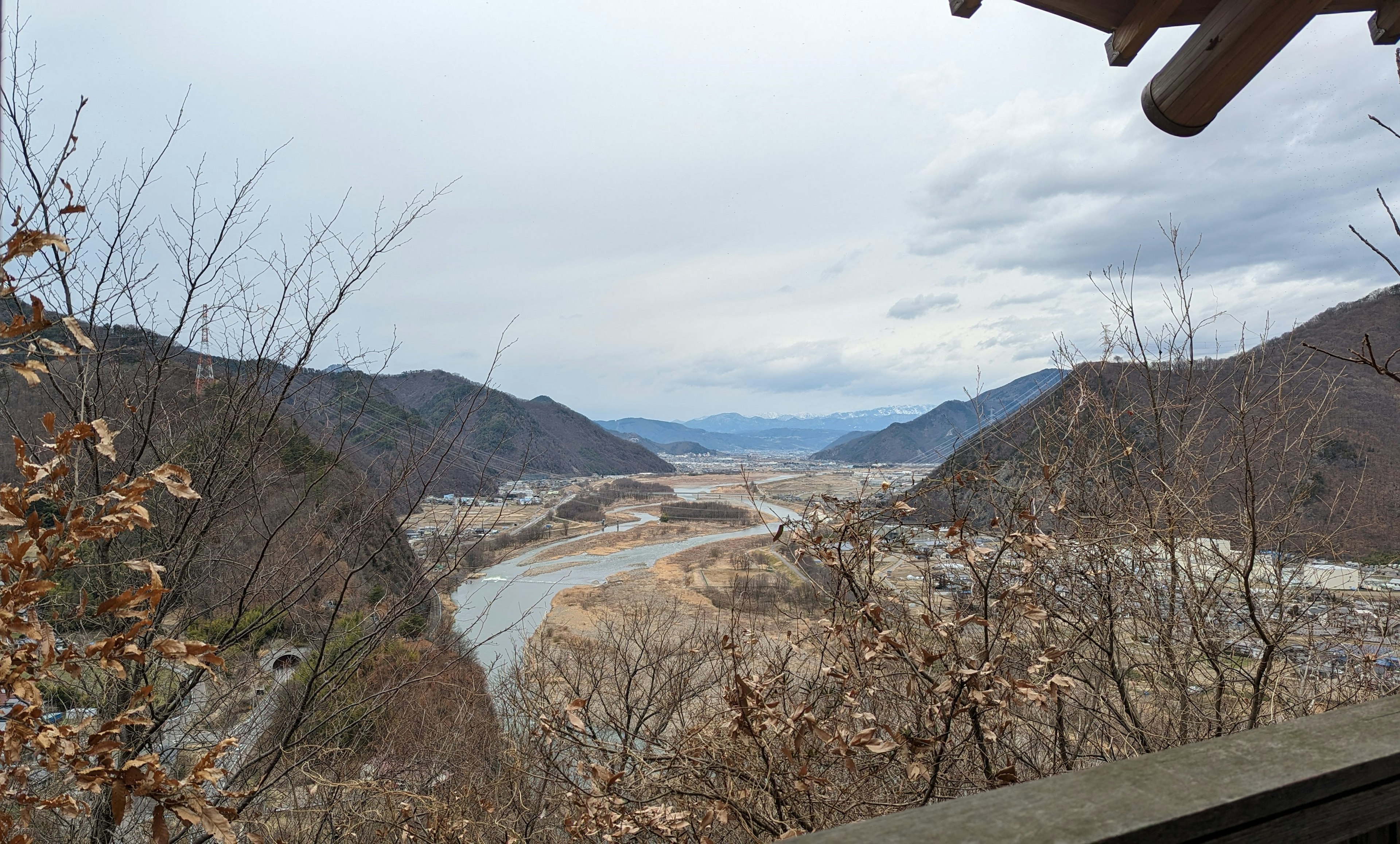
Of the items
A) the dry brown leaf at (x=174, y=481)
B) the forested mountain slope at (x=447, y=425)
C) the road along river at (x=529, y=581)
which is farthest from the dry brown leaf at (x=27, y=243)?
the road along river at (x=529, y=581)

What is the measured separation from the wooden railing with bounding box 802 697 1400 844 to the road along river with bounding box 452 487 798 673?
2.72m

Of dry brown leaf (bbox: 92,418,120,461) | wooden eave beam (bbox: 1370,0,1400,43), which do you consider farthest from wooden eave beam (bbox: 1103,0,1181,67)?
dry brown leaf (bbox: 92,418,120,461)

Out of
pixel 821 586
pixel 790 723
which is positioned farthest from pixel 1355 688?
pixel 790 723

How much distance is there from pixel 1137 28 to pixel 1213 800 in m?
1.33

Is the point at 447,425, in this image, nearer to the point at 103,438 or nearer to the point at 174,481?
the point at 174,481

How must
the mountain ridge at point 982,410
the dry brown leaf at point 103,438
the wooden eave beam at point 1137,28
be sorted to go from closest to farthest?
1. the wooden eave beam at point 1137,28
2. the dry brown leaf at point 103,438
3. the mountain ridge at point 982,410

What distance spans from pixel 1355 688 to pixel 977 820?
4.09 m

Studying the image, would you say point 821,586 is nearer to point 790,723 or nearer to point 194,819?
point 790,723

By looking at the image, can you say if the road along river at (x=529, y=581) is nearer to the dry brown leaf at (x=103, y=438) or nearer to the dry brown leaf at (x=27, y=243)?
the dry brown leaf at (x=103, y=438)

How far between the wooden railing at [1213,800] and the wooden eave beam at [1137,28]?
1179mm

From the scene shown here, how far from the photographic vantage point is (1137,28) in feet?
4.41

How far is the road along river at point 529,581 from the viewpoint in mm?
12422

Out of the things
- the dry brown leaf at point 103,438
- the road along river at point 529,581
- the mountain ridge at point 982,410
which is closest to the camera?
the dry brown leaf at point 103,438

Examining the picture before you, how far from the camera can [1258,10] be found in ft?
3.93
